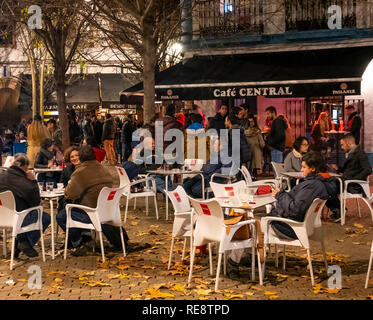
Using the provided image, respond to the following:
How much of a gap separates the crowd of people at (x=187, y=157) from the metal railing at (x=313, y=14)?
2.99 metres

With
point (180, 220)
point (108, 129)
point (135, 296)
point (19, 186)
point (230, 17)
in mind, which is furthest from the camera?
point (108, 129)

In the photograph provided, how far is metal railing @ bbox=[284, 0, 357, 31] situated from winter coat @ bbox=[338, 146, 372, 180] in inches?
341

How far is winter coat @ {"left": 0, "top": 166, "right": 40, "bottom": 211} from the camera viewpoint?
27.7ft

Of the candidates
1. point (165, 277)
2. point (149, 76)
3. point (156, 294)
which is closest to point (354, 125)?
point (149, 76)

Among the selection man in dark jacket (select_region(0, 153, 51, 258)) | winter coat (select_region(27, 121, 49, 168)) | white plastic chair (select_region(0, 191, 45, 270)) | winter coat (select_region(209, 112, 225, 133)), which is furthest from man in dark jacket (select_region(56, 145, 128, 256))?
winter coat (select_region(27, 121, 49, 168))

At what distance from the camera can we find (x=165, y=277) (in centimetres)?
761

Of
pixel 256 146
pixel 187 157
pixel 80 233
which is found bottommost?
pixel 80 233

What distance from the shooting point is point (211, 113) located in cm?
2098

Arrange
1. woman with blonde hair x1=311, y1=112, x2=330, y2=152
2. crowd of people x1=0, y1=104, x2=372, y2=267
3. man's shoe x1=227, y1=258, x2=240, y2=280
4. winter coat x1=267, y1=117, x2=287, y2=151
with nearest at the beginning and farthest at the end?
man's shoe x1=227, y1=258, x2=240, y2=280 → crowd of people x1=0, y1=104, x2=372, y2=267 → winter coat x1=267, y1=117, x2=287, y2=151 → woman with blonde hair x1=311, y1=112, x2=330, y2=152

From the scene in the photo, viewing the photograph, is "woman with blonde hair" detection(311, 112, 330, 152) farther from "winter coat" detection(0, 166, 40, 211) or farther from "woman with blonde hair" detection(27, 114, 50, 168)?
"winter coat" detection(0, 166, 40, 211)

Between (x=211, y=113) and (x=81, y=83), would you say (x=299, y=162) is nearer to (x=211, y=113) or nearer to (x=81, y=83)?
(x=211, y=113)

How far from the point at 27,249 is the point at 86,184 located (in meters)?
1.18

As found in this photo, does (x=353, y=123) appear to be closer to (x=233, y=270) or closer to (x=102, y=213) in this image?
(x=102, y=213)
